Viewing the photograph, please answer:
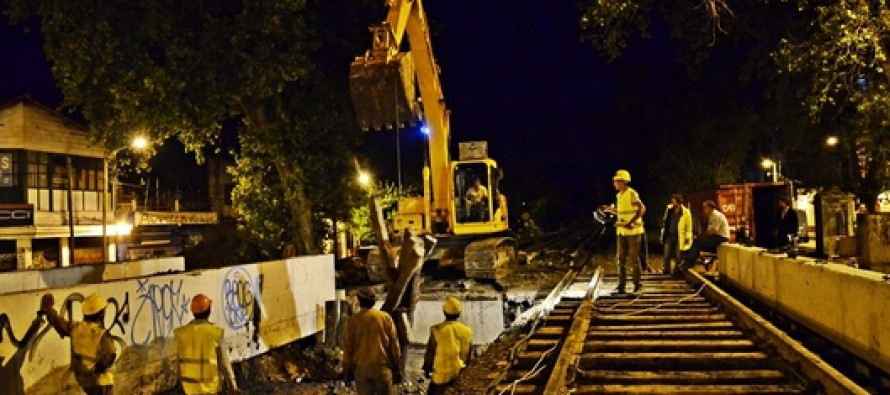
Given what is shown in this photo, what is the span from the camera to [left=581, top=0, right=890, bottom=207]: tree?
45.6ft

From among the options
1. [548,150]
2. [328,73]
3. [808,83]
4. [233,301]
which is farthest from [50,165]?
[548,150]

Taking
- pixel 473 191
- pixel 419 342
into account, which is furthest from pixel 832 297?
pixel 473 191

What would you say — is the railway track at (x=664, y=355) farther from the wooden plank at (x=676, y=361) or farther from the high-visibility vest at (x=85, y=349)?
the high-visibility vest at (x=85, y=349)

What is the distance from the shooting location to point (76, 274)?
44.4ft

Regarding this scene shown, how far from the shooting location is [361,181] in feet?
91.0

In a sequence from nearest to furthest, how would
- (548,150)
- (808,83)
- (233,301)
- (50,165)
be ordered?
(233,301) < (808,83) < (50,165) < (548,150)

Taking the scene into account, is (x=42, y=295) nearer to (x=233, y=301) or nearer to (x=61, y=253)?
(x=233, y=301)

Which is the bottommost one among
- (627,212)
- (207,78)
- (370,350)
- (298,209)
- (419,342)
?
(419,342)

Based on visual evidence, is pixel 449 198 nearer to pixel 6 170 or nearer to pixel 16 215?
pixel 16 215

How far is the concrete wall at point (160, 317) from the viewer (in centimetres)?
811

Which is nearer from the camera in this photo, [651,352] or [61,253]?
[651,352]

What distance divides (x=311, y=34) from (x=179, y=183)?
70.8 ft

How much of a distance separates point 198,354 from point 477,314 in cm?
1086

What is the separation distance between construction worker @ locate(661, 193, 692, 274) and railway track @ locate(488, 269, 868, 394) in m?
3.75
